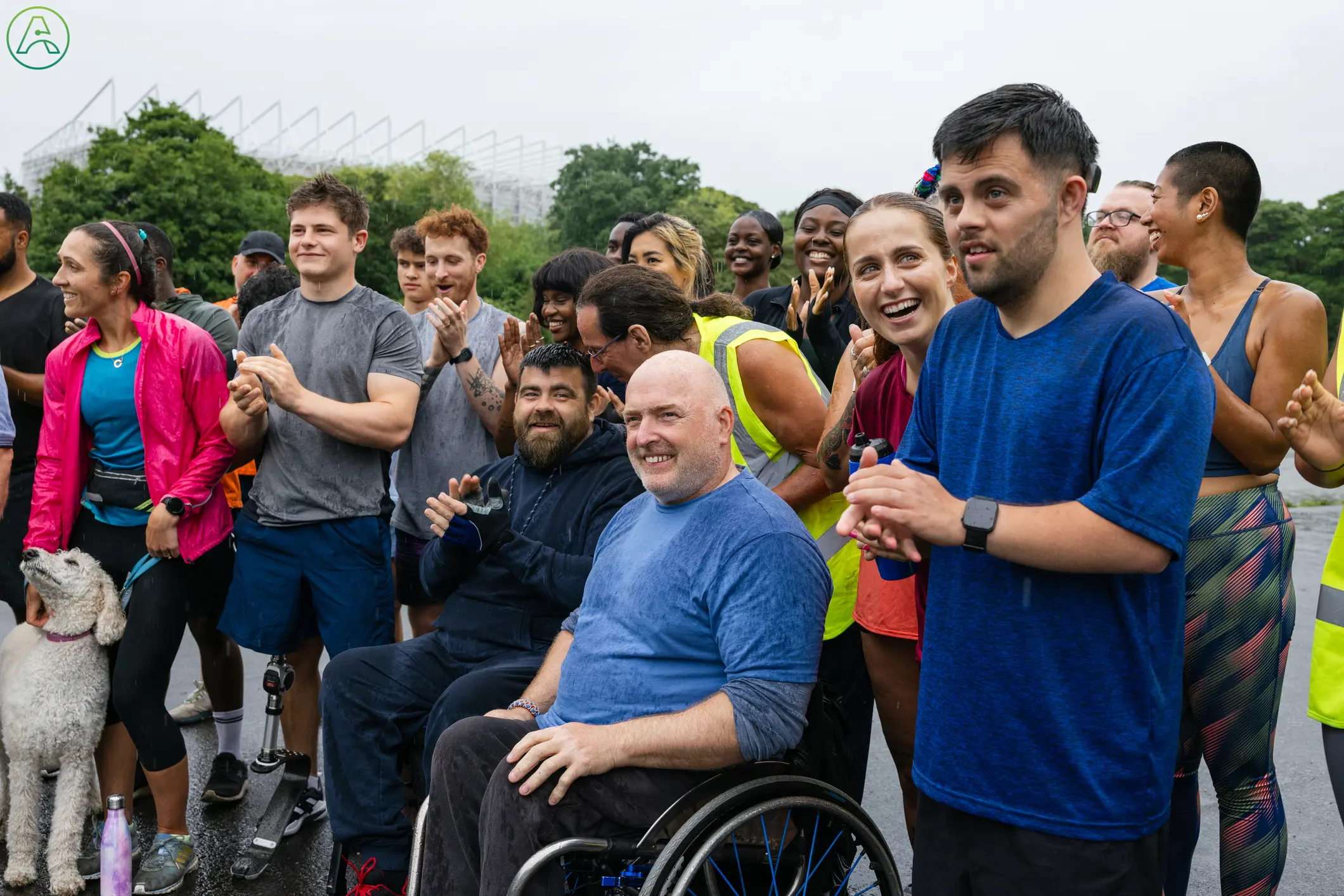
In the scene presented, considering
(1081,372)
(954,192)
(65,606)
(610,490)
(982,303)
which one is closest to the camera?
(1081,372)

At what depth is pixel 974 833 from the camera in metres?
1.99

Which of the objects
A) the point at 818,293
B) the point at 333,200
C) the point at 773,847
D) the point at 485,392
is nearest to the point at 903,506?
the point at 773,847

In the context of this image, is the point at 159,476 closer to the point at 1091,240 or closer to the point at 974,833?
the point at 974,833

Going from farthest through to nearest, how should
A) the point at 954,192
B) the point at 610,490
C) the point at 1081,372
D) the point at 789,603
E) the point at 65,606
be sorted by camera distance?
1. the point at 65,606
2. the point at 610,490
3. the point at 789,603
4. the point at 954,192
5. the point at 1081,372

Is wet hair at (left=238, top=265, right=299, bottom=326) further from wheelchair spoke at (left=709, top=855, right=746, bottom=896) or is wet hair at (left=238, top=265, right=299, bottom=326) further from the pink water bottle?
wheelchair spoke at (left=709, top=855, right=746, bottom=896)

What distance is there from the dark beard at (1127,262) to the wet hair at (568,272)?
190cm

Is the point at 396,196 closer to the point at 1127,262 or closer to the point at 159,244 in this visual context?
the point at 159,244

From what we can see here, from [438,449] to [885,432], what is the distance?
2.43 m

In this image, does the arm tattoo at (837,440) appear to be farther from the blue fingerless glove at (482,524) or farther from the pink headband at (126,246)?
the pink headband at (126,246)

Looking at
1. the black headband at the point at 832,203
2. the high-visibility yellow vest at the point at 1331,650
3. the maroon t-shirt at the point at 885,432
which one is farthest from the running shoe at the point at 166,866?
the black headband at the point at 832,203

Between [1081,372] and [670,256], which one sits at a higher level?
[670,256]

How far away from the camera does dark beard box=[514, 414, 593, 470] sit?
12.1 ft

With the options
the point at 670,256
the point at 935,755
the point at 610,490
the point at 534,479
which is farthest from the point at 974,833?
the point at 670,256

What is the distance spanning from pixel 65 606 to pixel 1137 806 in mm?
3608
